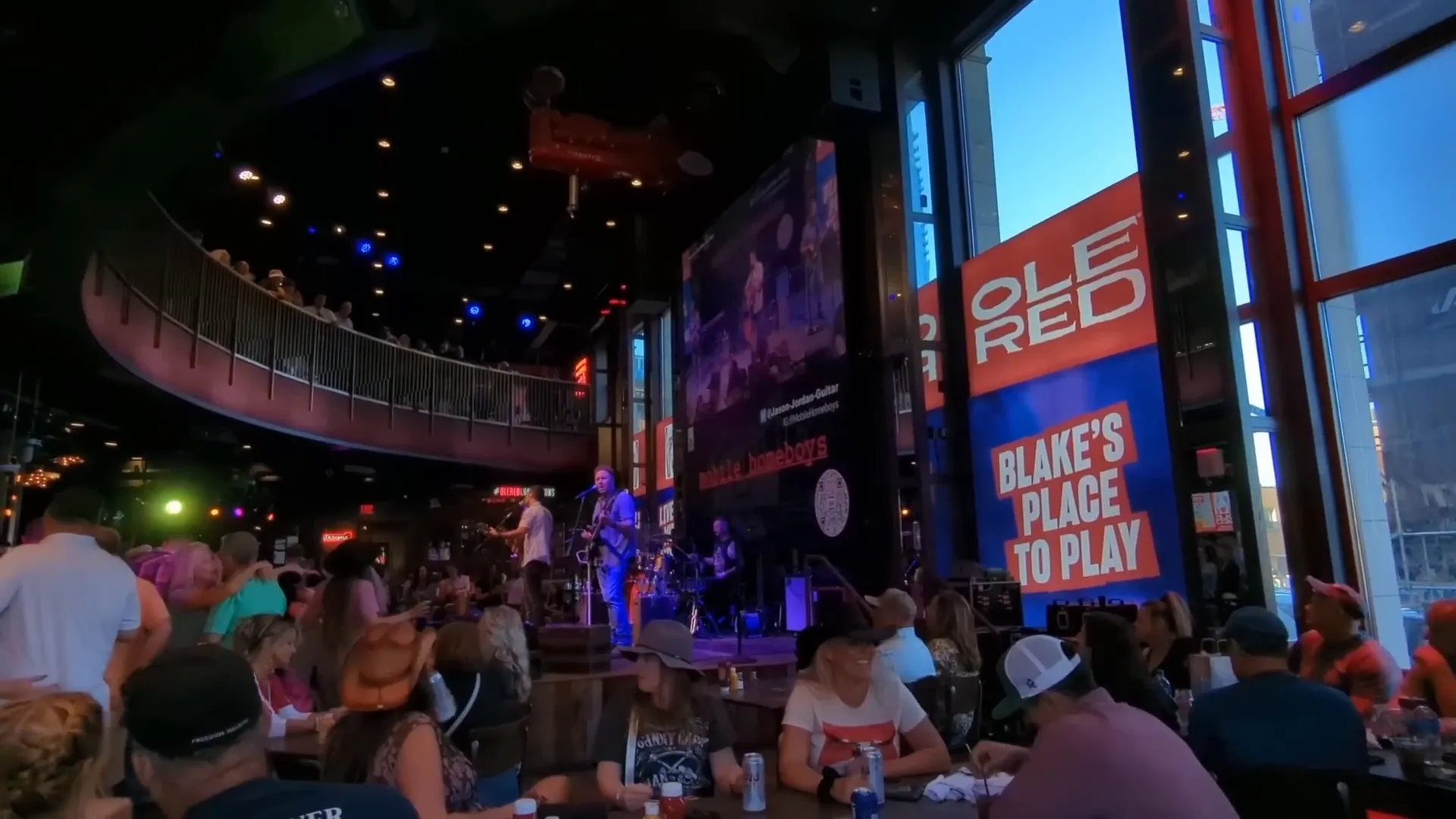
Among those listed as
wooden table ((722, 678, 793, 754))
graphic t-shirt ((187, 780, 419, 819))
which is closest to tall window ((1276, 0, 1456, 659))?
wooden table ((722, 678, 793, 754))

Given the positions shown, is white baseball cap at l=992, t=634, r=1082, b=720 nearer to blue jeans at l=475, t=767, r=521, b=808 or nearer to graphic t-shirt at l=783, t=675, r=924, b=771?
graphic t-shirt at l=783, t=675, r=924, b=771

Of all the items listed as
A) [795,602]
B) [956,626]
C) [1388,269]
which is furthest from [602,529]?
[1388,269]

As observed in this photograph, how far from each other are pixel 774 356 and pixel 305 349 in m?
7.33

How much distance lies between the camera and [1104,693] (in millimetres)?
2143

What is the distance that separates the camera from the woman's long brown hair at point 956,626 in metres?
4.48

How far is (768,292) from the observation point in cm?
1038

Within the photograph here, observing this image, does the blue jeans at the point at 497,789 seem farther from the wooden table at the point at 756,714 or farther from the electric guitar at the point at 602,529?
the electric guitar at the point at 602,529

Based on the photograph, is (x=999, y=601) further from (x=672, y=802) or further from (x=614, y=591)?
(x=672, y=802)

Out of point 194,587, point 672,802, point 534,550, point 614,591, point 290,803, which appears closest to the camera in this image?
point 290,803

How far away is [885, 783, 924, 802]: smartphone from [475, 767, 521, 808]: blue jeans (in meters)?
1.27

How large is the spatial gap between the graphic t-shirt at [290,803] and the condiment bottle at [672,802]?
3.17ft

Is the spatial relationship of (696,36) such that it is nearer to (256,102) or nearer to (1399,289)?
(256,102)

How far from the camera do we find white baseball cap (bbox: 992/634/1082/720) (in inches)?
86.8

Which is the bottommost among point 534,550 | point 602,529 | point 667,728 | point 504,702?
point 667,728
